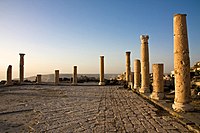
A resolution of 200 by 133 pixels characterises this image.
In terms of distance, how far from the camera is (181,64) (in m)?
8.83

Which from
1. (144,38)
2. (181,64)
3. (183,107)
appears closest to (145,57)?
(144,38)

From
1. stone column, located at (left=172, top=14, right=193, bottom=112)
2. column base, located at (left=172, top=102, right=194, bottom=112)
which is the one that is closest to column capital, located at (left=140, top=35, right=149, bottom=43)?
stone column, located at (left=172, top=14, right=193, bottom=112)

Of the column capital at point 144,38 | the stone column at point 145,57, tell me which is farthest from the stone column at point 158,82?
the column capital at point 144,38

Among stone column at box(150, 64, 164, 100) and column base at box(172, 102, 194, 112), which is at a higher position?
stone column at box(150, 64, 164, 100)

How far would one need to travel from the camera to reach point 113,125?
671cm

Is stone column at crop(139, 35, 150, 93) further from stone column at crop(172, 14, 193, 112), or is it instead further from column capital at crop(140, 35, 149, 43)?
stone column at crop(172, 14, 193, 112)

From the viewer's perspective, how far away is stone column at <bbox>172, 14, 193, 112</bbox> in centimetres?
870

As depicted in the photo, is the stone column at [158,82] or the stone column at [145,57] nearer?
the stone column at [158,82]

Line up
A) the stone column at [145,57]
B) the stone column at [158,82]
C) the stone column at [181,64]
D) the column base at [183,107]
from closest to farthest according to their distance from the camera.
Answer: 1. the column base at [183,107]
2. the stone column at [181,64]
3. the stone column at [158,82]
4. the stone column at [145,57]

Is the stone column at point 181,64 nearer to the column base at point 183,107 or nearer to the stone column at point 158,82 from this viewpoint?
the column base at point 183,107

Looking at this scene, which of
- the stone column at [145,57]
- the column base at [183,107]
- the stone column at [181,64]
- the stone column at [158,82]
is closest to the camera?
the column base at [183,107]

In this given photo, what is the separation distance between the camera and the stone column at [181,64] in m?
8.70

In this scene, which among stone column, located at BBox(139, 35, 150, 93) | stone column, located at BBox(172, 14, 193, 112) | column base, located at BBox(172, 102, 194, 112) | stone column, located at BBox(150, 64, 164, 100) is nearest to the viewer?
column base, located at BBox(172, 102, 194, 112)

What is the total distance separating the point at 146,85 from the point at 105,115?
27.8 feet
